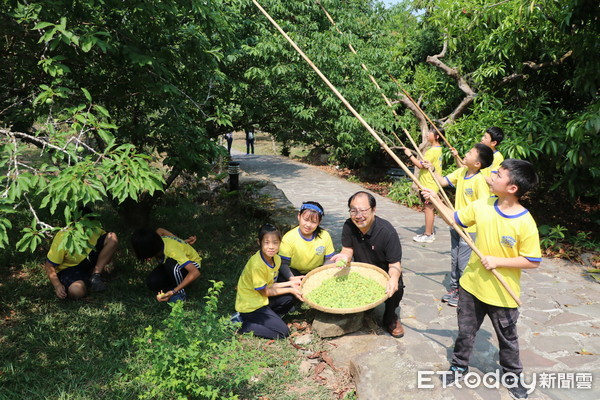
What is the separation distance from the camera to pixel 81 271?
5.29 m

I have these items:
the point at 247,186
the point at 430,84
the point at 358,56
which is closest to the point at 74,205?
the point at 358,56

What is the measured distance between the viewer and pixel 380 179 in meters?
14.6

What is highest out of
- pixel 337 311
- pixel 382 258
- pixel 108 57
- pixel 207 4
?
pixel 207 4

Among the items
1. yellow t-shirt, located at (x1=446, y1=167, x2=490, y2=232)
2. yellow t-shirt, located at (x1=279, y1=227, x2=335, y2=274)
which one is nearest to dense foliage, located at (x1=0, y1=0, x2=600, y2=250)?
yellow t-shirt, located at (x1=446, y1=167, x2=490, y2=232)

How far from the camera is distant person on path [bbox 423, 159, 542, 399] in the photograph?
2945 millimetres

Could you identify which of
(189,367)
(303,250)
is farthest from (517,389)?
(189,367)

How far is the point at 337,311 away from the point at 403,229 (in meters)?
4.68

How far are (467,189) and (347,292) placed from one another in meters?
1.70

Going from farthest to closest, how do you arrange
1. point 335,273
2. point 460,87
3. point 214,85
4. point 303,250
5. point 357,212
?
point 460,87
point 214,85
point 303,250
point 335,273
point 357,212

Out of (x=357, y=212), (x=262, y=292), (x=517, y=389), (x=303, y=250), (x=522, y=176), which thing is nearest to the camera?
(x=522, y=176)

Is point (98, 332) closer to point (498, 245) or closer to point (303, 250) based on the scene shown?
point (303, 250)

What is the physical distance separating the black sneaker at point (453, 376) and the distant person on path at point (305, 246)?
5.71 feet

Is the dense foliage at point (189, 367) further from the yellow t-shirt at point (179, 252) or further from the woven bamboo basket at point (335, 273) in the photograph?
the yellow t-shirt at point (179, 252)

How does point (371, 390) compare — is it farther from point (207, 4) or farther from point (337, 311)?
point (207, 4)
